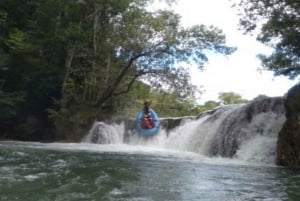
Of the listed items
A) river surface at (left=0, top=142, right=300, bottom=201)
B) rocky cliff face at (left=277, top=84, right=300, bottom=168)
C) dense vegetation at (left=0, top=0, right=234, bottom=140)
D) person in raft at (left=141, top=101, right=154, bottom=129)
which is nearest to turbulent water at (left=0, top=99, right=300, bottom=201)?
river surface at (left=0, top=142, right=300, bottom=201)

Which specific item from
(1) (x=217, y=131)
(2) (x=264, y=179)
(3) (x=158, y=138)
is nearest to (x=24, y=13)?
(3) (x=158, y=138)

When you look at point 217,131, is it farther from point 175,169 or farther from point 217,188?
point 217,188

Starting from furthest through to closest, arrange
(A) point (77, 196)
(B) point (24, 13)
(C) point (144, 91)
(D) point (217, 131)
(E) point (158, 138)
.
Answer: (C) point (144, 91) → (B) point (24, 13) → (E) point (158, 138) → (D) point (217, 131) → (A) point (77, 196)

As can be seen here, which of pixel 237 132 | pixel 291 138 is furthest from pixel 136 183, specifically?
pixel 237 132

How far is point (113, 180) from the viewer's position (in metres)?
6.57

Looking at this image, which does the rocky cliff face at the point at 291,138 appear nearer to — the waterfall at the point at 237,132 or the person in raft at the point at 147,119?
the waterfall at the point at 237,132

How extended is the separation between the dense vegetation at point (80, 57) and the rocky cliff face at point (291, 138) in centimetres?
949

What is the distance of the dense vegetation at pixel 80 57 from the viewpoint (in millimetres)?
19672

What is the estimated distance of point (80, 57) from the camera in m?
20.8

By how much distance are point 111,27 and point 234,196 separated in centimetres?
1591

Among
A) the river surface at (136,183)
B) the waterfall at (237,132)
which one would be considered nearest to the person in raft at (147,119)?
the waterfall at (237,132)

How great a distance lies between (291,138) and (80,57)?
1250 centimetres

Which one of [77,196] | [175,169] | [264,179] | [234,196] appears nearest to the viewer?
[77,196]

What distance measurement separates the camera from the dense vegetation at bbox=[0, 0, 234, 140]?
19.7 meters
